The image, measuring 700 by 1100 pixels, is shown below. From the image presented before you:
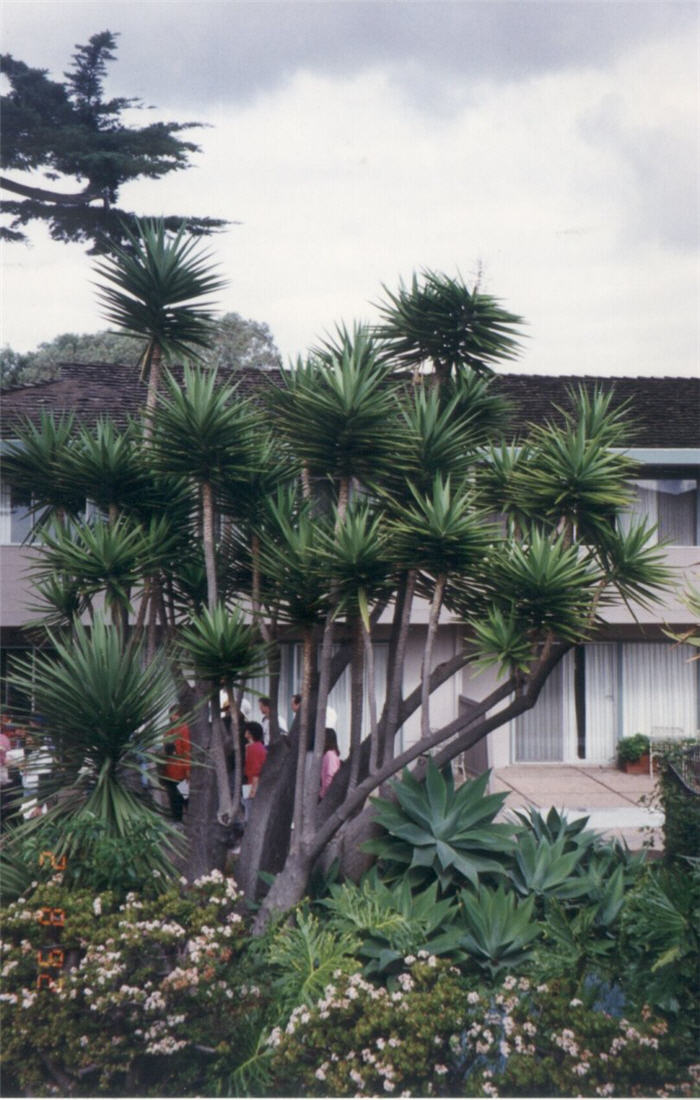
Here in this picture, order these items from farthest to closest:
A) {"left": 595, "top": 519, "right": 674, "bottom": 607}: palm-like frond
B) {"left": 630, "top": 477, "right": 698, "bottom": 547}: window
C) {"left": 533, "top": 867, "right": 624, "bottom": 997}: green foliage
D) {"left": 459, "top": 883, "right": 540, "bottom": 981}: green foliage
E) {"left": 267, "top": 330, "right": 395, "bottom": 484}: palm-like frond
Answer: {"left": 630, "top": 477, "right": 698, "bottom": 547}: window, {"left": 595, "top": 519, "right": 674, "bottom": 607}: palm-like frond, {"left": 267, "top": 330, "right": 395, "bottom": 484}: palm-like frond, {"left": 459, "top": 883, "right": 540, "bottom": 981}: green foliage, {"left": 533, "top": 867, "right": 624, "bottom": 997}: green foliage

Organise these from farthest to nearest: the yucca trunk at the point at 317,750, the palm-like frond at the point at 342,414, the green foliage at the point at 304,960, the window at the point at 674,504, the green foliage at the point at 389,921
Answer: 1. the window at the point at 674,504
2. the yucca trunk at the point at 317,750
3. the palm-like frond at the point at 342,414
4. the green foliage at the point at 389,921
5. the green foliage at the point at 304,960

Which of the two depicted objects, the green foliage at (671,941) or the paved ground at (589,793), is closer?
the green foliage at (671,941)

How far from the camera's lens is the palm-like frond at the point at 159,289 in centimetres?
796

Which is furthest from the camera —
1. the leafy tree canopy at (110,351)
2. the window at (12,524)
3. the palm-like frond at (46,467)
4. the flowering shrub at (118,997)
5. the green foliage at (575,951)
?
the leafy tree canopy at (110,351)

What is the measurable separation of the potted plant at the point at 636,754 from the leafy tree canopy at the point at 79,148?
12290 mm

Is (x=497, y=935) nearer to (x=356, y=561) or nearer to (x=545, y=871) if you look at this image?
(x=545, y=871)

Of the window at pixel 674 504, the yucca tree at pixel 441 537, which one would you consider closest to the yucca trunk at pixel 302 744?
the yucca tree at pixel 441 537

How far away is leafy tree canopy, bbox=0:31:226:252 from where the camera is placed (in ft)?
61.7

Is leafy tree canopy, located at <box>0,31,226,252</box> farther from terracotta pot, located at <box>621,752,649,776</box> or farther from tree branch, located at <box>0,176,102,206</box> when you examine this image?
terracotta pot, located at <box>621,752,649,776</box>

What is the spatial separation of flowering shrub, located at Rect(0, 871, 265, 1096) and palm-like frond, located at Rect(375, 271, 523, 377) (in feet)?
15.2

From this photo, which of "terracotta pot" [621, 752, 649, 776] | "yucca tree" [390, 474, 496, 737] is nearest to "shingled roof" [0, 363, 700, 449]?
"terracotta pot" [621, 752, 649, 776]

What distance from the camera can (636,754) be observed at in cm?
1828

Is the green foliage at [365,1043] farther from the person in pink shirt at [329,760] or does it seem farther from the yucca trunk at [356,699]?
the person in pink shirt at [329,760]

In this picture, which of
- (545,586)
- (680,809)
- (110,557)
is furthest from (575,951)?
(110,557)
